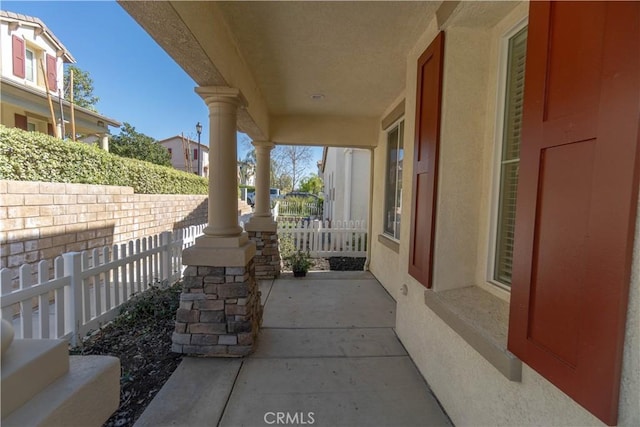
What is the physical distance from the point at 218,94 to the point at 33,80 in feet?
43.8

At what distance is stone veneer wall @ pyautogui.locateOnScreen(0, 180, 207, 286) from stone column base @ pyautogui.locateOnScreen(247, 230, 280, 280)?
258cm

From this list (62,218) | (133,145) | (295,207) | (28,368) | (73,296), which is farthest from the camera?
(133,145)

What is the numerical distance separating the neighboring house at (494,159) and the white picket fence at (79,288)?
58.6 inches

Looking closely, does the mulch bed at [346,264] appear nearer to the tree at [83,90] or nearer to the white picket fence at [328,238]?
the white picket fence at [328,238]

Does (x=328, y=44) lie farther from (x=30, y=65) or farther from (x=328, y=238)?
(x=30, y=65)

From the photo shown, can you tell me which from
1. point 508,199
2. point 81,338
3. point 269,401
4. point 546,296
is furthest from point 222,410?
point 508,199

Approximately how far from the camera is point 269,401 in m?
2.27

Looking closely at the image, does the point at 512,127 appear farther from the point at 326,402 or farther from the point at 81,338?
the point at 81,338

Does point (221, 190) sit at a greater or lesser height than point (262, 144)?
lesser

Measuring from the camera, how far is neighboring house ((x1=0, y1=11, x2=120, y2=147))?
8.07m

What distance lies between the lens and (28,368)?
69 centimetres

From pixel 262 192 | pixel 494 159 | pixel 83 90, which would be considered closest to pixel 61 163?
pixel 262 192

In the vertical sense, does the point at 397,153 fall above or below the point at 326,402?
above

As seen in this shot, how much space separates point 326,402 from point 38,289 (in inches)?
99.2
